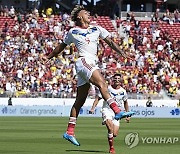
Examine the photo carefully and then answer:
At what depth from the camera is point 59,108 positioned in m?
40.9

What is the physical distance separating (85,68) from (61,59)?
31.5 m

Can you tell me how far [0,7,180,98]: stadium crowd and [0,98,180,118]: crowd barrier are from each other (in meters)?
0.48

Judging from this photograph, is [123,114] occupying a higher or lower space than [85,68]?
lower

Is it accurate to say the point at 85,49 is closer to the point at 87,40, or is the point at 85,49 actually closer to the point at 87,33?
the point at 87,40

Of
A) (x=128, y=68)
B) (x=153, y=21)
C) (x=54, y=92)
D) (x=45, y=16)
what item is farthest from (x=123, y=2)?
(x=54, y=92)

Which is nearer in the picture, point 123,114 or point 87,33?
point 123,114

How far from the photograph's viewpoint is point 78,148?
15.2 m

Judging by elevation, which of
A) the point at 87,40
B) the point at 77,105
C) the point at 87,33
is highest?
the point at 87,33

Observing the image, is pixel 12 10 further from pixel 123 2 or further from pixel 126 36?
pixel 123 2

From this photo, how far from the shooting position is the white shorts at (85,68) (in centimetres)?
1366

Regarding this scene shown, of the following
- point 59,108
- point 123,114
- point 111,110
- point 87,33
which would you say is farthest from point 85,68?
point 59,108

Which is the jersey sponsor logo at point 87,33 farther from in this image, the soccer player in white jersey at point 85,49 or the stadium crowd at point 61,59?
the stadium crowd at point 61,59

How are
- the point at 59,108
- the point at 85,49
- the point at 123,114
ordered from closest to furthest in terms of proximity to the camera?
the point at 123,114
the point at 85,49
the point at 59,108

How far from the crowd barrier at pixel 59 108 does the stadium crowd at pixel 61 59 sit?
1.56 feet
